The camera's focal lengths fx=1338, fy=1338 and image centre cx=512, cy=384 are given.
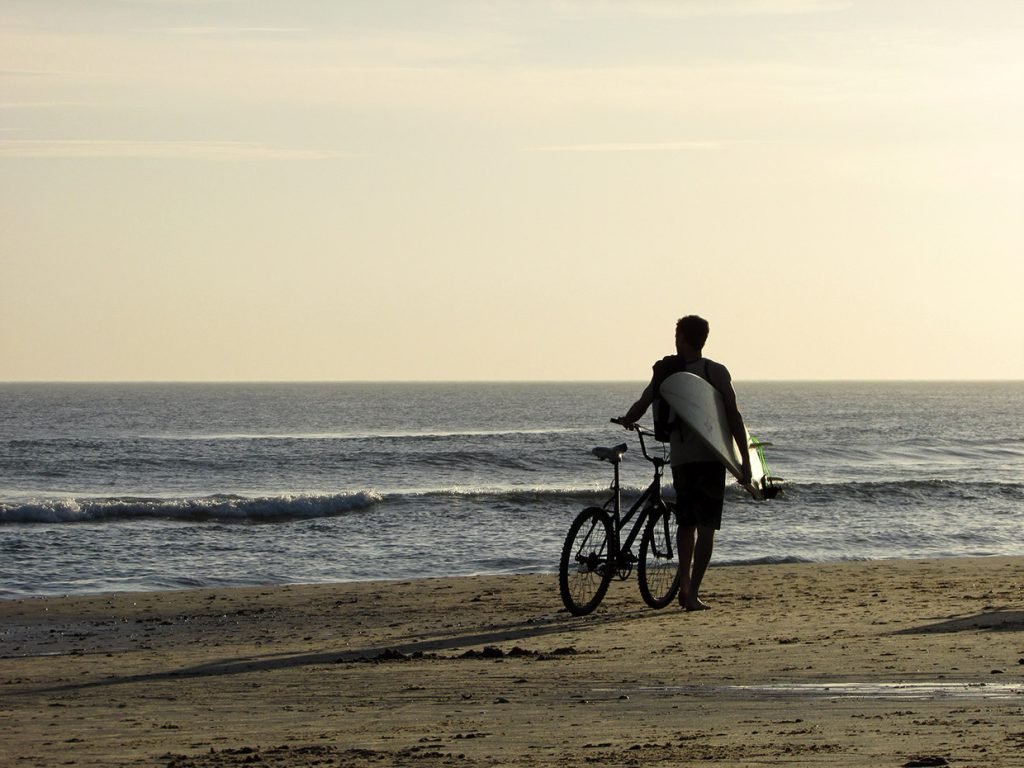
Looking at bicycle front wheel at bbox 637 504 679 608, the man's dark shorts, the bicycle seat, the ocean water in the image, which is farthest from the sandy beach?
the ocean water

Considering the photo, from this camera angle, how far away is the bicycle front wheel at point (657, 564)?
9461 millimetres

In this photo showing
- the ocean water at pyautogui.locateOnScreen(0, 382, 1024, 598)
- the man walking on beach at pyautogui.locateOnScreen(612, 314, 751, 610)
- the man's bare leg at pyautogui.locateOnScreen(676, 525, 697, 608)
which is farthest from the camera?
the ocean water at pyautogui.locateOnScreen(0, 382, 1024, 598)

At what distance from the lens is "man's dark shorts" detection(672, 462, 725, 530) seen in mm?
9023

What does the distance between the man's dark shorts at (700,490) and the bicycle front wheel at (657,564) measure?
1.10 ft

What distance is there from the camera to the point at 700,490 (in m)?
9.05

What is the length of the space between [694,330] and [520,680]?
3.15m

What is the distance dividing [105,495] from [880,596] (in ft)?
77.0

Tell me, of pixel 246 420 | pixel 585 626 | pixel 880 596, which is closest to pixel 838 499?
pixel 880 596

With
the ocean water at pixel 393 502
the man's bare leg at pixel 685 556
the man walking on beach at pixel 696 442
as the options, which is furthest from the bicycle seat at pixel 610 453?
the ocean water at pixel 393 502

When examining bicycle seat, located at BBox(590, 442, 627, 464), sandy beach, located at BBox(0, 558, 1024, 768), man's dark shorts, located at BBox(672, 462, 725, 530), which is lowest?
sandy beach, located at BBox(0, 558, 1024, 768)

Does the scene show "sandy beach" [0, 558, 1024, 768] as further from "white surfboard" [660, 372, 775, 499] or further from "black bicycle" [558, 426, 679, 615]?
"white surfboard" [660, 372, 775, 499]

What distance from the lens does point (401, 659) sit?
7.62 metres

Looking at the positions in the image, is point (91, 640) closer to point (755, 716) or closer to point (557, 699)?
point (557, 699)

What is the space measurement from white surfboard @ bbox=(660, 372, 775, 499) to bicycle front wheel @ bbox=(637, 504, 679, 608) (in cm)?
71
